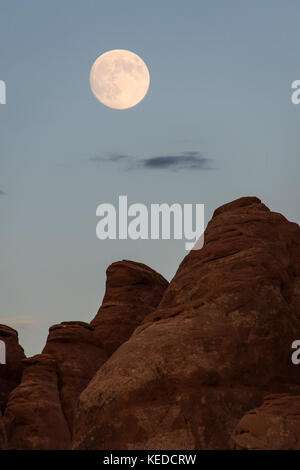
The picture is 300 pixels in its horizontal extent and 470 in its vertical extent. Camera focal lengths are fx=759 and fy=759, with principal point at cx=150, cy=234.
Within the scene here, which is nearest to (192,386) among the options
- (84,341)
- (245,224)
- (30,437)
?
(245,224)

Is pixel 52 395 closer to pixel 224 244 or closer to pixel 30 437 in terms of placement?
pixel 30 437

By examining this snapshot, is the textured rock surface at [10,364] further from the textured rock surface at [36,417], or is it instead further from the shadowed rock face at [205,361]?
the shadowed rock face at [205,361]

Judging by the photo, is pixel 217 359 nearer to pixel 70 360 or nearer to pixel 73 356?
pixel 70 360

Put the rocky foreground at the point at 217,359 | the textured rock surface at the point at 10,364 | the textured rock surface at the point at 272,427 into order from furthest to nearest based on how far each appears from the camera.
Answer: the textured rock surface at the point at 10,364
the rocky foreground at the point at 217,359
the textured rock surface at the point at 272,427

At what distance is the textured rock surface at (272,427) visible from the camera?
62.8ft

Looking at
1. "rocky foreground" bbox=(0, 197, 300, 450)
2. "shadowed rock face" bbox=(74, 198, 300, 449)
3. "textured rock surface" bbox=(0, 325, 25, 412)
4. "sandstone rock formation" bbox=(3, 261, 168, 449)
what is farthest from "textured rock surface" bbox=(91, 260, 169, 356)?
"shadowed rock face" bbox=(74, 198, 300, 449)

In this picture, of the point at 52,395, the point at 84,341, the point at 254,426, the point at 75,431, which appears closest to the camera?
the point at 254,426

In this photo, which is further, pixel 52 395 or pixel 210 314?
pixel 52 395

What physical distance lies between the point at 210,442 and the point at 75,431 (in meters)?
4.30

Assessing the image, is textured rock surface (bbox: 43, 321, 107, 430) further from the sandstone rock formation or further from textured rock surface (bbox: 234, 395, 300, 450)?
textured rock surface (bbox: 234, 395, 300, 450)

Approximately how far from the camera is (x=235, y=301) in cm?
2433

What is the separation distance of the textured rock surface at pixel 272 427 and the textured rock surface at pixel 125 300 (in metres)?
30.6

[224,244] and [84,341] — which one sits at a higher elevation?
[224,244]

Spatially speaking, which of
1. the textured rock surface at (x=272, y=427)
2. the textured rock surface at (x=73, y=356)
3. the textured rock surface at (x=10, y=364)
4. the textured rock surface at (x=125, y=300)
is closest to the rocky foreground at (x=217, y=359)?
the textured rock surface at (x=272, y=427)
